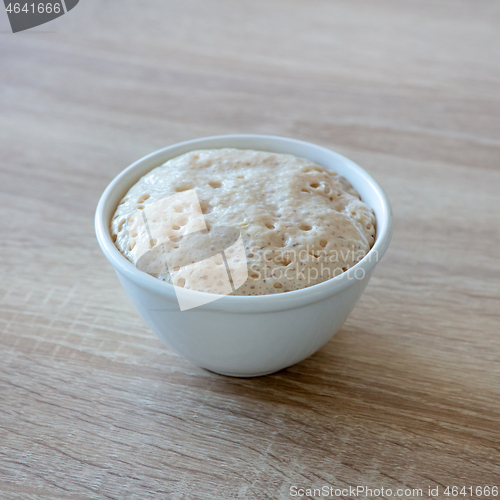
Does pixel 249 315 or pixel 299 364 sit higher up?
pixel 249 315

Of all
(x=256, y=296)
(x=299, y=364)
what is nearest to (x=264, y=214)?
(x=256, y=296)

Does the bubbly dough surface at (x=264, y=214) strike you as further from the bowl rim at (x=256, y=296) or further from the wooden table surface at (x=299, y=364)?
the wooden table surface at (x=299, y=364)

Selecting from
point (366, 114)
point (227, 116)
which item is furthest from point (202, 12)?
point (366, 114)

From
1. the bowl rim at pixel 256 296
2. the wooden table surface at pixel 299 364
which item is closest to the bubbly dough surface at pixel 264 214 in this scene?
the bowl rim at pixel 256 296

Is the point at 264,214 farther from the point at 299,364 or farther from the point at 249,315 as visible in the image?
the point at 299,364

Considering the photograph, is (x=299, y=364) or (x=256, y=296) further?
(x=299, y=364)
